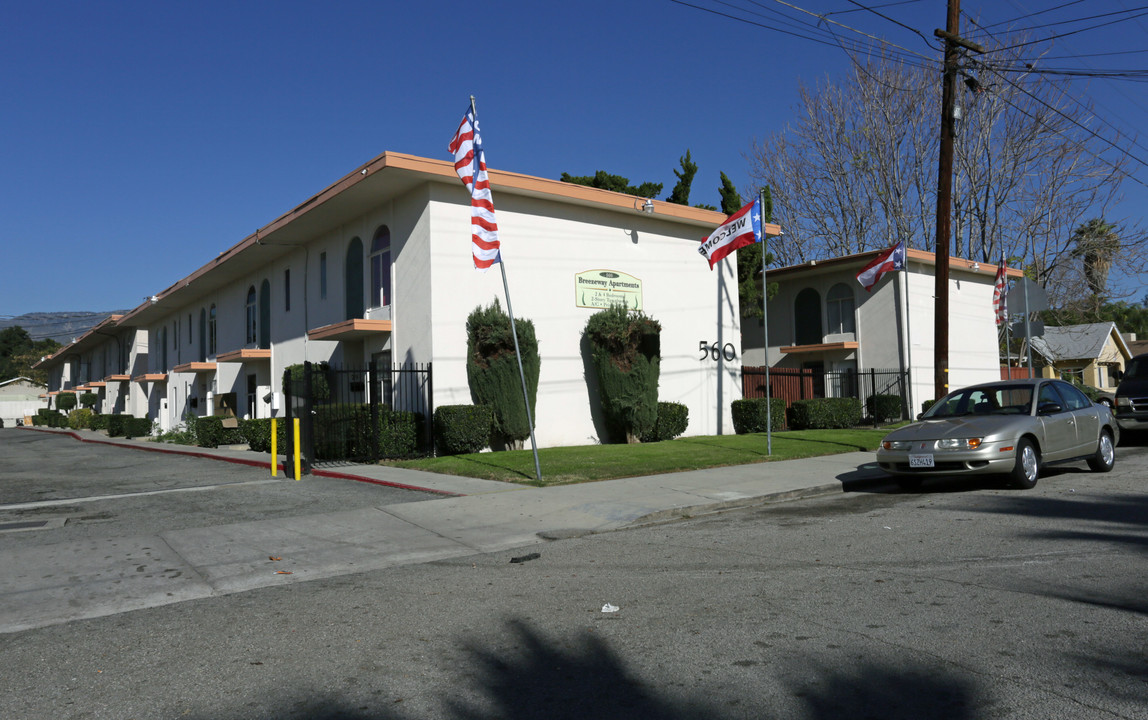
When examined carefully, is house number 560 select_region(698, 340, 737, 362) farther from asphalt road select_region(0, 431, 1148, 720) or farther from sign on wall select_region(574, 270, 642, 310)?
asphalt road select_region(0, 431, 1148, 720)

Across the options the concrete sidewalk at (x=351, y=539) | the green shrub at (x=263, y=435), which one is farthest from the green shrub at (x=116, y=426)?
the concrete sidewalk at (x=351, y=539)

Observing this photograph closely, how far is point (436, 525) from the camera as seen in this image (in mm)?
9211

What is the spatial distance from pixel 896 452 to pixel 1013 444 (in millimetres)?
1421

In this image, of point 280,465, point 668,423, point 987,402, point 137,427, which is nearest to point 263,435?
point 280,465

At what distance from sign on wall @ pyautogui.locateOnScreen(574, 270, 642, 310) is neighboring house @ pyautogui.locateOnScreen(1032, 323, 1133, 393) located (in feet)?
114

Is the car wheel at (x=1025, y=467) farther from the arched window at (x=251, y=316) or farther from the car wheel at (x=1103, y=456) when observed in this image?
the arched window at (x=251, y=316)

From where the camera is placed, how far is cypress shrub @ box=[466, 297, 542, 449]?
17031 mm

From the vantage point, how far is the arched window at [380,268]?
19.0m

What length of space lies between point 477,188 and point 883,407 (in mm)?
18201

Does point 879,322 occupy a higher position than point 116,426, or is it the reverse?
point 879,322

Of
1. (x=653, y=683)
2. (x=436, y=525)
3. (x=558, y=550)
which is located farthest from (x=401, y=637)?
(x=436, y=525)

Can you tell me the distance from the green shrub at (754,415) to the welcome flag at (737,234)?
20.2 feet

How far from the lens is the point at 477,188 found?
40.5 ft

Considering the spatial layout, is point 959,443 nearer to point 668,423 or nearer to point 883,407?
point 668,423
